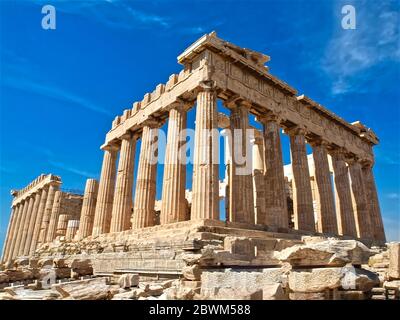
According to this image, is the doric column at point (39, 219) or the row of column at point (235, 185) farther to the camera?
the doric column at point (39, 219)

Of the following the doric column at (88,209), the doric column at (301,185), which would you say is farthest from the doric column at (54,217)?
the doric column at (301,185)

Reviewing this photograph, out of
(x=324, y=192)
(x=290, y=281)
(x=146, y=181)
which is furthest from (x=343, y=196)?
(x=290, y=281)

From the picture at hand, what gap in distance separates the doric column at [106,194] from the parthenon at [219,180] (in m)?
0.09

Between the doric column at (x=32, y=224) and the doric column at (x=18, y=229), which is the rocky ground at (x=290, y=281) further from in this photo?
the doric column at (x=18, y=229)

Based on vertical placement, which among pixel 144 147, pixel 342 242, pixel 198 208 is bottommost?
pixel 342 242

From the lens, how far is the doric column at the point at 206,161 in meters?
16.0

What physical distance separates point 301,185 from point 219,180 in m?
5.83

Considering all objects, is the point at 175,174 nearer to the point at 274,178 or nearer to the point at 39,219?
the point at 274,178

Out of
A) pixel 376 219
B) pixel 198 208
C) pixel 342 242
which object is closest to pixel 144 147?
pixel 198 208

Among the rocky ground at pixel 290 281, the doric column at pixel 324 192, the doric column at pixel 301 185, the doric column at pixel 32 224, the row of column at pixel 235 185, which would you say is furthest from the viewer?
the doric column at pixel 32 224

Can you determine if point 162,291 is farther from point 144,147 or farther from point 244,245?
point 144,147

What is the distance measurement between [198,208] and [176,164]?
4.18m

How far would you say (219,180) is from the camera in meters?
23.0
